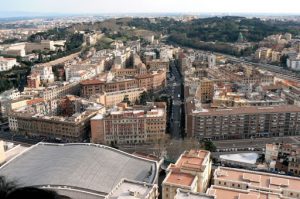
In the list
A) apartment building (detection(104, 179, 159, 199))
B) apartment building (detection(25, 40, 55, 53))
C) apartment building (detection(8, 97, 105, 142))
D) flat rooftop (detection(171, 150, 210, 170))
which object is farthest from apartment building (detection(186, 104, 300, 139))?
apartment building (detection(25, 40, 55, 53))

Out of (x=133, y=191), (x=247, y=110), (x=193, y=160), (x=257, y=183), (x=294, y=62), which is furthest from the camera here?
(x=294, y=62)

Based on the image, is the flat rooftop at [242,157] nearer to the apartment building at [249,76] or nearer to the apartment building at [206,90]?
the apartment building at [206,90]

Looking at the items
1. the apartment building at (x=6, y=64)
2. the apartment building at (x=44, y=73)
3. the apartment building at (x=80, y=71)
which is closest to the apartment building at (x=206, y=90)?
the apartment building at (x=80, y=71)

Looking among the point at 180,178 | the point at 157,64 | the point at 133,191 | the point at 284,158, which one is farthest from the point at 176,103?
the point at 133,191

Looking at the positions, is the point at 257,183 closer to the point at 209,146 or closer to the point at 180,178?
the point at 180,178

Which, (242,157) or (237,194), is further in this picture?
(242,157)

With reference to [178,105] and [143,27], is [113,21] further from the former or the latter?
[178,105]

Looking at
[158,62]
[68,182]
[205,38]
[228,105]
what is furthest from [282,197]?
[205,38]

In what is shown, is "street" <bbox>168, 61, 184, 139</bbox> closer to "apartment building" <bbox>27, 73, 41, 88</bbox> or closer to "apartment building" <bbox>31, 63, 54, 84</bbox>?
"apartment building" <bbox>31, 63, 54, 84</bbox>
